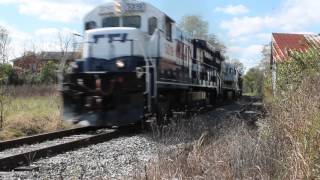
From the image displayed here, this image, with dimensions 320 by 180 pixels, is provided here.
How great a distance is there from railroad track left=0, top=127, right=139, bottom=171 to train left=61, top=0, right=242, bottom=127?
24.5 inches

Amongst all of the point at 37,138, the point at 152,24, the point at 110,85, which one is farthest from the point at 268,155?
the point at 152,24

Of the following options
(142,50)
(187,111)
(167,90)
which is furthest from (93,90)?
(187,111)

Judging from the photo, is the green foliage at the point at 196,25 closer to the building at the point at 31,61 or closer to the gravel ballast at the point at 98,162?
the building at the point at 31,61

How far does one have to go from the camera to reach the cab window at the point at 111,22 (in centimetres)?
1500

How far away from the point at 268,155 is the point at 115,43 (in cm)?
811

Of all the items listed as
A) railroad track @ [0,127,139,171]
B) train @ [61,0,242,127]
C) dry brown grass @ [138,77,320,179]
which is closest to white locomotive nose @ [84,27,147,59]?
train @ [61,0,242,127]

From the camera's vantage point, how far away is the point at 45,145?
1113cm

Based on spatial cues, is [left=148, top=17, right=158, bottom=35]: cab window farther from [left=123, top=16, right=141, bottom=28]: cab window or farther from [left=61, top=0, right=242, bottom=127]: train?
[left=123, top=16, right=141, bottom=28]: cab window

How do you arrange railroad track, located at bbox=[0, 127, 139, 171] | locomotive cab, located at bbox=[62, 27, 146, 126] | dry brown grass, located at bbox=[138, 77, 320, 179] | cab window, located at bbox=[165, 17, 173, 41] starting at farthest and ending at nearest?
cab window, located at bbox=[165, 17, 173, 41], locomotive cab, located at bbox=[62, 27, 146, 126], railroad track, located at bbox=[0, 127, 139, 171], dry brown grass, located at bbox=[138, 77, 320, 179]

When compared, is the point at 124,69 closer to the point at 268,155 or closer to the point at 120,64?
the point at 120,64

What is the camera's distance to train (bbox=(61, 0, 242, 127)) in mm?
13281

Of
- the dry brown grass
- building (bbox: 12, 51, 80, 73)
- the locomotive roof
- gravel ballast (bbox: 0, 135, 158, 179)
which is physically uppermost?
building (bbox: 12, 51, 80, 73)

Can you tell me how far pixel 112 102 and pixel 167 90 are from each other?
3.10m

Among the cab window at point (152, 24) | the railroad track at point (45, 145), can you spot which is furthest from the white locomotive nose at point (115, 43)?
the railroad track at point (45, 145)
